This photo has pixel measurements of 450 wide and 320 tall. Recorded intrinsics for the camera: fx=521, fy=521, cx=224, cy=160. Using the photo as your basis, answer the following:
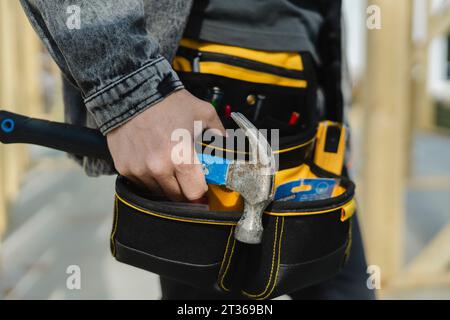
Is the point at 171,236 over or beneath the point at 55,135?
beneath

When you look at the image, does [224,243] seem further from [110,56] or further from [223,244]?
[110,56]

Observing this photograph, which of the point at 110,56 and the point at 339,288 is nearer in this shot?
the point at 110,56

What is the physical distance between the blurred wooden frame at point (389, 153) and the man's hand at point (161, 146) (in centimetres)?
122

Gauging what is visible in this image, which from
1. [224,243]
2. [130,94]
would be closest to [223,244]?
[224,243]

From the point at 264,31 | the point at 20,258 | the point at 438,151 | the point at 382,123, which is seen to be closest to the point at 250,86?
the point at 264,31

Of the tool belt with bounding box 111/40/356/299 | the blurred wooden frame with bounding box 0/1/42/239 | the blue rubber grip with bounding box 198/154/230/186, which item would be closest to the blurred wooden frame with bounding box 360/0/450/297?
the tool belt with bounding box 111/40/356/299

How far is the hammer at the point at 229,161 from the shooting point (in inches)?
23.5

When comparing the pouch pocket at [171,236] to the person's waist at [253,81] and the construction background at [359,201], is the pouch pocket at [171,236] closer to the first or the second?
the person's waist at [253,81]

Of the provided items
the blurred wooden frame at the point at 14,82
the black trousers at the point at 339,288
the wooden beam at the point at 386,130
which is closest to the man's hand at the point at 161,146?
the black trousers at the point at 339,288

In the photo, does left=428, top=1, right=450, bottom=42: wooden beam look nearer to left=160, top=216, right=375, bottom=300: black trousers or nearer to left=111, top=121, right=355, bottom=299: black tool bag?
left=160, top=216, right=375, bottom=300: black trousers

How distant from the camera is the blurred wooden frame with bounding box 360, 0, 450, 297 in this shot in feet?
5.48

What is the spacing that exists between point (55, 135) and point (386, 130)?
1315 millimetres

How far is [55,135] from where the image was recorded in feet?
2.12

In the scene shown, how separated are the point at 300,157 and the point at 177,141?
9.1 inches
